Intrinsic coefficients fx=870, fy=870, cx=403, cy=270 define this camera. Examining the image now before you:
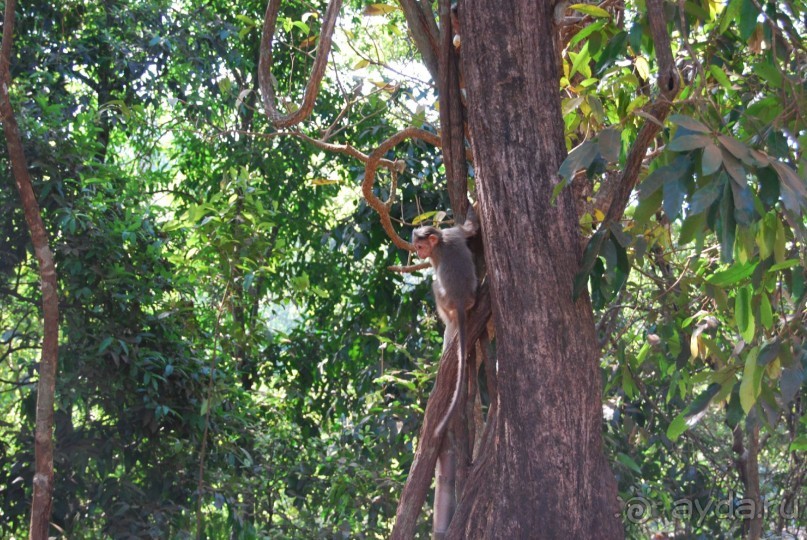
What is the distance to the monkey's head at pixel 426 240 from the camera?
136 inches

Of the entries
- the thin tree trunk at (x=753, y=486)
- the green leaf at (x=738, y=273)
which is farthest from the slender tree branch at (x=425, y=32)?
the thin tree trunk at (x=753, y=486)

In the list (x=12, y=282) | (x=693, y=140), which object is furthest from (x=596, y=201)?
(x=12, y=282)

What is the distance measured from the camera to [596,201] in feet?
10.5

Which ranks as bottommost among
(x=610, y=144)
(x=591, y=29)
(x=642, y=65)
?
(x=610, y=144)

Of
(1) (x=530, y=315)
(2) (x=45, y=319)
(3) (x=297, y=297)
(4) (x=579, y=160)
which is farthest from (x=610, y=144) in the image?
(3) (x=297, y=297)

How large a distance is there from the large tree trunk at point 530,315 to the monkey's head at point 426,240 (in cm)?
113

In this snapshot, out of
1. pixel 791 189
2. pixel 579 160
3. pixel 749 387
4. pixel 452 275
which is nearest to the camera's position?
pixel 791 189

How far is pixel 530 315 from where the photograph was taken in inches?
86.7

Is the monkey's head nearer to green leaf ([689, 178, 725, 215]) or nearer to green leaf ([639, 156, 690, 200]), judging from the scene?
green leaf ([639, 156, 690, 200])

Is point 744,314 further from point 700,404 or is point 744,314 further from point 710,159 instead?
point 710,159

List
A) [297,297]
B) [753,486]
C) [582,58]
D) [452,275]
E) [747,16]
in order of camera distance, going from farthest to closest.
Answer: [297,297] < [753,486] < [452,275] < [582,58] < [747,16]

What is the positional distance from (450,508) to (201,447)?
2.53 meters

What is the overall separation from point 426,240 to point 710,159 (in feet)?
6.12

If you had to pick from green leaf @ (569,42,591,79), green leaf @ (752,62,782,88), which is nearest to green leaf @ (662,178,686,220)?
green leaf @ (752,62,782,88)
